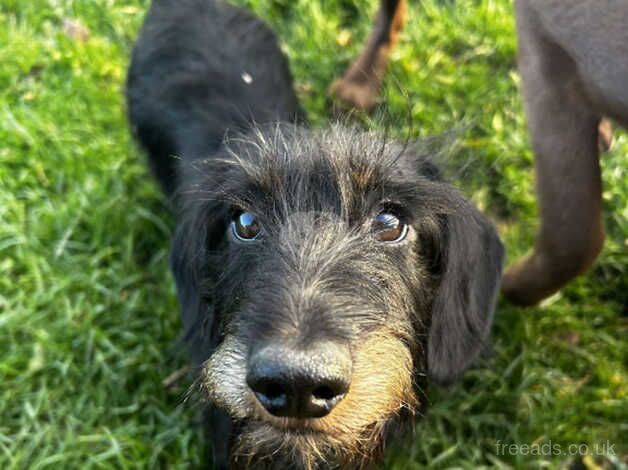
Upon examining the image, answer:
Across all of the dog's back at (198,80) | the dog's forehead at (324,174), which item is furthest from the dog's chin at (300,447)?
the dog's back at (198,80)

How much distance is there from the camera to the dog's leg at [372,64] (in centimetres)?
430

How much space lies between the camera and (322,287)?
2.16 meters

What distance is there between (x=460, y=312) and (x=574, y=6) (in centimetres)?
117

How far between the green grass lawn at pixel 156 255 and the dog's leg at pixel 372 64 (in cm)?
16

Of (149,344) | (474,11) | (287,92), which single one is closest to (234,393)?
(149,344)

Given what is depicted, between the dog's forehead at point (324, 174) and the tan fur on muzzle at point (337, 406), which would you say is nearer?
the tan fur on muzzle at point (337, 406)

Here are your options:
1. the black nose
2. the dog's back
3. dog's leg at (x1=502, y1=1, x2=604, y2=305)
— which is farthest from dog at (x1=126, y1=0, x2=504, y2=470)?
dog's leg at (x1=502, y1=1, x2=604, y2=305)

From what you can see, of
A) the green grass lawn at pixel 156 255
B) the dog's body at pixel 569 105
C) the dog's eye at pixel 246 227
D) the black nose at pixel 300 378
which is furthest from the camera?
the green grass lawn at pixel 156 255

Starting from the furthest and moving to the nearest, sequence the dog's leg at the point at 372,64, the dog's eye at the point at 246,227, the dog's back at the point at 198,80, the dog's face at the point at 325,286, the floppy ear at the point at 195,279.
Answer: the dog's leg at the point at 372,64 → the dog's back at the point at 198,80 → the floppy ear at the point at 195,279 → the dog's eye at the point at 246,227 → the dog's face at the point at 325,286

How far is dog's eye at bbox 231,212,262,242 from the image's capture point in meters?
2.51

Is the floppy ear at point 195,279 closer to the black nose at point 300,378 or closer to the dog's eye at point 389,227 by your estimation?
the dog's eye at point 389,227

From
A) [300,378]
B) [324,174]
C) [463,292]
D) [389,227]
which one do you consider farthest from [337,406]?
[463,292]

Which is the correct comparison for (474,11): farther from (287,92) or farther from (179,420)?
(179,420)

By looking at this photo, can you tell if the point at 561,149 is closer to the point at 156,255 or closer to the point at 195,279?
the point at 195,279
